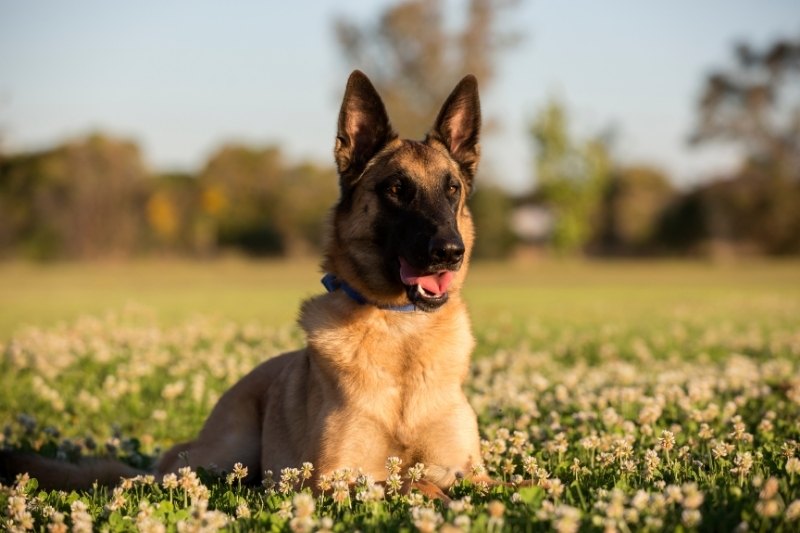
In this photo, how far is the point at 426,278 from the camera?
5156 mm

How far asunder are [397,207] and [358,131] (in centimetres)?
74

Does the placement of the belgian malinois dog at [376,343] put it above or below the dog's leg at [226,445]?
above

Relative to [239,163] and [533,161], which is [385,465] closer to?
[533,161]

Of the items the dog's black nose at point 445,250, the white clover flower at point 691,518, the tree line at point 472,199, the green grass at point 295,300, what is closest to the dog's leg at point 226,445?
the dog's black nose at point 445,250

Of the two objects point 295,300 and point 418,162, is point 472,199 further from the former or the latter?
point 418,162

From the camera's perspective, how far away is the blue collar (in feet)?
17.1

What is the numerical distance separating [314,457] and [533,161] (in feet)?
223

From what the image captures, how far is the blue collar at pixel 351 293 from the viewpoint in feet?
17.1

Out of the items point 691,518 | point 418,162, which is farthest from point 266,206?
point 691,518

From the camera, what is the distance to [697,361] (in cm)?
1105

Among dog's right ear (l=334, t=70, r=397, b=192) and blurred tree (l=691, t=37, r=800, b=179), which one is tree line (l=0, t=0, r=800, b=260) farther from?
dog's right ear (l=334, t=70, r=397, b=192)

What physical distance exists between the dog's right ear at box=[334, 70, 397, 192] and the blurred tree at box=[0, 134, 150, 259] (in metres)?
58.9

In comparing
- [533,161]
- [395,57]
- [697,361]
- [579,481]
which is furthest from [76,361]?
[533,161]

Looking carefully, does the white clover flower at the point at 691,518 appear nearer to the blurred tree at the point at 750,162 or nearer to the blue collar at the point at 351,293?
the blue collar at the point at 351,293
